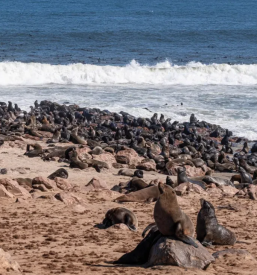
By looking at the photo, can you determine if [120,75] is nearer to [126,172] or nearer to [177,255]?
[126,172]

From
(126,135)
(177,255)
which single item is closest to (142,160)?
(126,135)

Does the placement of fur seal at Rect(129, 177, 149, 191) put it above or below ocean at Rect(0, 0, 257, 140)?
below

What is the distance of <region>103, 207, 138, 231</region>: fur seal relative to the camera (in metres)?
9.41

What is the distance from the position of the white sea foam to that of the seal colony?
9633 mm

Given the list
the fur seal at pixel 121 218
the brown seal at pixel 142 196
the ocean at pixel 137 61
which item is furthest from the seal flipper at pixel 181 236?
the ocean at pixel 137 61

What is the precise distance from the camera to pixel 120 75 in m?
36.5

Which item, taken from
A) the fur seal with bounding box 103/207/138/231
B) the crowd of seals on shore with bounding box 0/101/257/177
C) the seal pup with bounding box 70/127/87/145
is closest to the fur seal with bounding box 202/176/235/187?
the crowd of seals on shore with bounding box 0/101/257/177

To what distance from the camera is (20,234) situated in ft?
29.4

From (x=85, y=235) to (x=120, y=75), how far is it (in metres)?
28.0

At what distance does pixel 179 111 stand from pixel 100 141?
721 centimetres

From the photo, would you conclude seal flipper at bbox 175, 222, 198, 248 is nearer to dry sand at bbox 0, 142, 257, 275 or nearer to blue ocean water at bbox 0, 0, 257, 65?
dry sand at bbox 0, 142, 257, 275

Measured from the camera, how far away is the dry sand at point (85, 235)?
7141 mm

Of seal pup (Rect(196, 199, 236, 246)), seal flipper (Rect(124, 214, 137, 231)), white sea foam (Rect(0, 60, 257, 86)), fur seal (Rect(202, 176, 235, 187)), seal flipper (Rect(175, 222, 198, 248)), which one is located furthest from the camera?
white sea foam (Rect(0, 60, 257, 86))

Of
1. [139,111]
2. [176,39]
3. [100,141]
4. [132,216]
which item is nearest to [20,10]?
[176,39]
